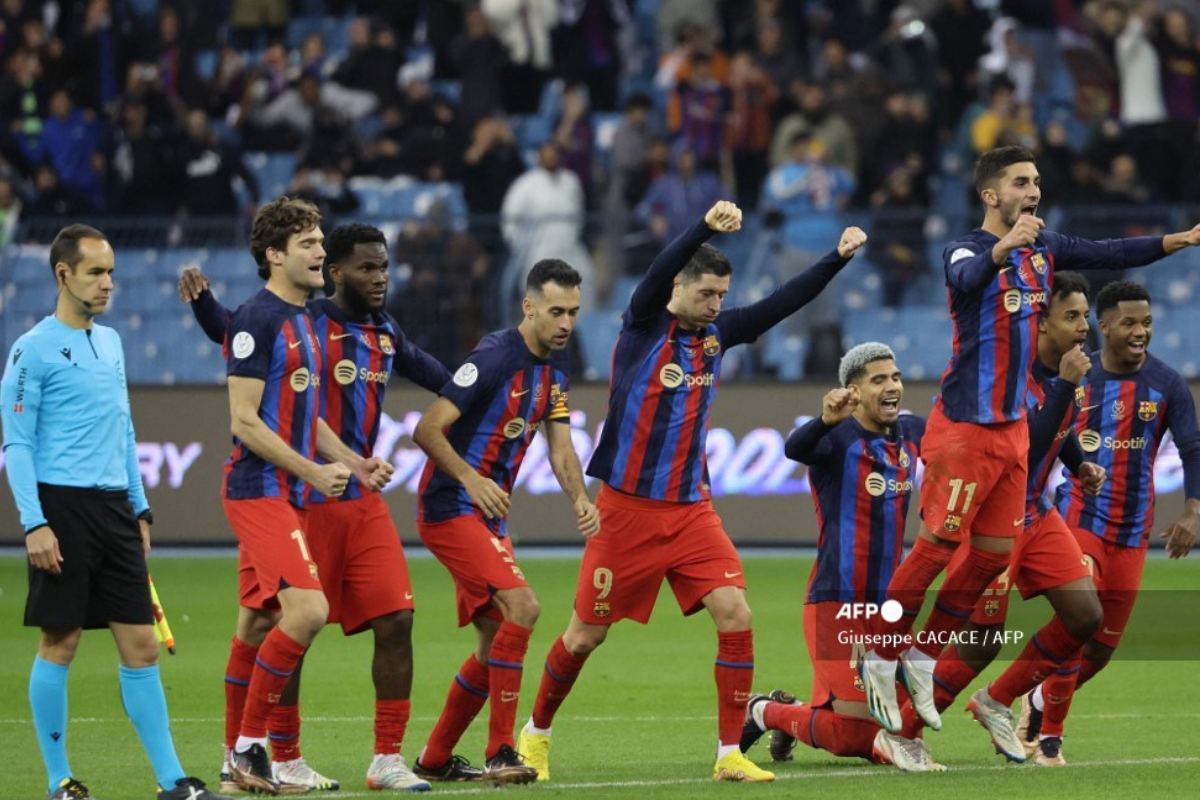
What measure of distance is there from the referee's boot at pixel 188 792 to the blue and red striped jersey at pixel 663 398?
2369 millimetres

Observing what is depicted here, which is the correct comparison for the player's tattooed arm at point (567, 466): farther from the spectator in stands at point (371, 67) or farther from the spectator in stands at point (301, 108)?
the spectator in stands at point (371, 67)

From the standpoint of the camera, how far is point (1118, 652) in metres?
12.8

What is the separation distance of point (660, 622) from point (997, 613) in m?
5.75

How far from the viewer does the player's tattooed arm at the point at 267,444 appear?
7914mm

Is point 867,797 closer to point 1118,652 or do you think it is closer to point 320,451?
point 320,451

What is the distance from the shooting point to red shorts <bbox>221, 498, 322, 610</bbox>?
814 centimetres

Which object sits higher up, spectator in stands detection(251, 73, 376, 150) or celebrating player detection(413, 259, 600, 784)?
spectator in stands detection(251, 73, 376, 150)

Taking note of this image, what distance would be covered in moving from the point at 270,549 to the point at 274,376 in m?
0.72

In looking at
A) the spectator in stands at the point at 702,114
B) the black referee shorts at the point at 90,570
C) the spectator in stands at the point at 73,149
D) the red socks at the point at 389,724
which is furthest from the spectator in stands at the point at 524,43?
the black referee shorts at the point at 90,570

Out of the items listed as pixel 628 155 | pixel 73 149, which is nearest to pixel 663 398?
pixel 628 155

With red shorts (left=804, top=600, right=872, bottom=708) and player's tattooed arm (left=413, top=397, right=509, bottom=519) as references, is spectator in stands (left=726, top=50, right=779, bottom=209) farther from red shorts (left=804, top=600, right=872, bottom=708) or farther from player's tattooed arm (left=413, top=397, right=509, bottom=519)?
player's tattooed arm (left=413, top=397, right=509, bottom=519)

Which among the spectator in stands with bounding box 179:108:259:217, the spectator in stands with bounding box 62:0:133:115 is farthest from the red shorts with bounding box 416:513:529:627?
the spectator in stands with bounding box 62:0:133:115

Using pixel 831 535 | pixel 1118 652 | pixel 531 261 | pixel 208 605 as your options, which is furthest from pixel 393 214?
pixel 831 535

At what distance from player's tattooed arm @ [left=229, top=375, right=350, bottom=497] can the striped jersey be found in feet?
1.52
